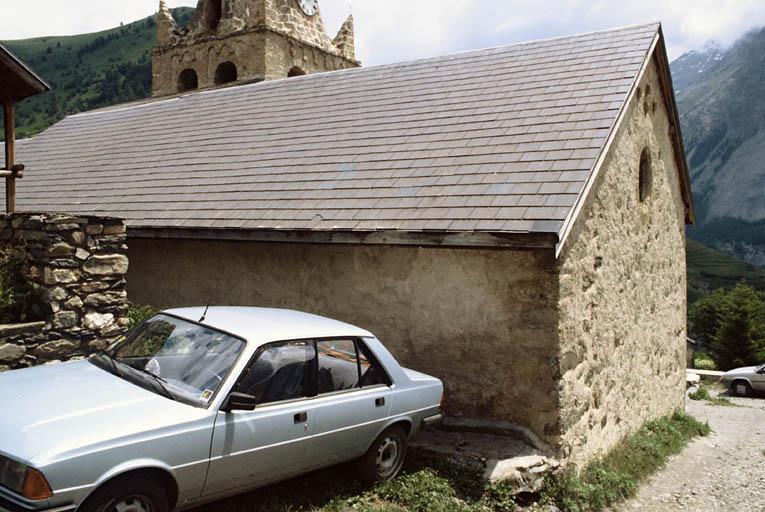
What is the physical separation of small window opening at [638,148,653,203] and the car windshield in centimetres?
765

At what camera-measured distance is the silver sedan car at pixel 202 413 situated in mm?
3203

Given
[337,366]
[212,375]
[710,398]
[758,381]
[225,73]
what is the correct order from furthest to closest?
[225,73], [758,381], [710,398], [337,366], [212,375]

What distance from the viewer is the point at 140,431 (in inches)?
135

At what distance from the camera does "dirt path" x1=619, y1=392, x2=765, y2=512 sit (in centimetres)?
684

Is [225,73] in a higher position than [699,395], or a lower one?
higher

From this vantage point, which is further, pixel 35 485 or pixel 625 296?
pixel 625 296

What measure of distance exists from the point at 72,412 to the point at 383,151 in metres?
6.15

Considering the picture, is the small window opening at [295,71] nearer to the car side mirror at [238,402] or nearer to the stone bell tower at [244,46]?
the stone bell tower at [244,46]

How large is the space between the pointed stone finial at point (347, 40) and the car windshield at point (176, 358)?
66.7 ft

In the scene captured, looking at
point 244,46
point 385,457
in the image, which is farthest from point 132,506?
point 244,46

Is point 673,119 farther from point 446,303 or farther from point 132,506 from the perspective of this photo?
point 132,506

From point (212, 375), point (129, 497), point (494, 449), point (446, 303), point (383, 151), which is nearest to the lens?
point (129, 497)

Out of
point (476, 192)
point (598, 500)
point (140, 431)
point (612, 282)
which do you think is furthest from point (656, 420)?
point (140, 431)

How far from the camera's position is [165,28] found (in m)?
22.2
